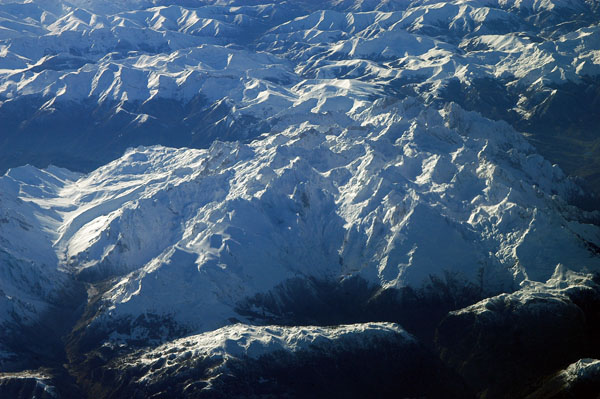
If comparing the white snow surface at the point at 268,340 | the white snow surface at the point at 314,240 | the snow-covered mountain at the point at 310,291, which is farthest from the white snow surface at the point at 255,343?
the white snow surface at the point at 314,240

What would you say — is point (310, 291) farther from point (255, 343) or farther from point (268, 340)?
point (255, 343)

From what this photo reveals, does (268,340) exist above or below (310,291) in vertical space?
below

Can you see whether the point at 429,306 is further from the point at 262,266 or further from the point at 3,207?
the point at 3,207

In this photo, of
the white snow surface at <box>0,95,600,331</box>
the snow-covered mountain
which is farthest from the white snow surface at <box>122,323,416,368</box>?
the white snow surface at <box>0,95,600,331</box>

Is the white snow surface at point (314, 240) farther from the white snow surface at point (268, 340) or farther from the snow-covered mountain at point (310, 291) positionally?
the white snow surface at point (268, 340)

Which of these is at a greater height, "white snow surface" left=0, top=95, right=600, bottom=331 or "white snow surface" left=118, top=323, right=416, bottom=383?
"white snow surface" left=0, top=95, right=600, bottom=331

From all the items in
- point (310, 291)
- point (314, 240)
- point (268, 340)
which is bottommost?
point (268, 340)

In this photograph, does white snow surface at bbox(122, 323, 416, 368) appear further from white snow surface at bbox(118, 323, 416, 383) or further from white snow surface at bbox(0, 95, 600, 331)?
white snow surface at bbox(0, 95, 600, 331)

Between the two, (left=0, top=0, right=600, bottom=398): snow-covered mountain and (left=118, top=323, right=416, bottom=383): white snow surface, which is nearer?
(left=0, top=0, right=600, bottom=398): snow-covered mountain

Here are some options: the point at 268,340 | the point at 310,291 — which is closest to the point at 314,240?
the point at 310,291

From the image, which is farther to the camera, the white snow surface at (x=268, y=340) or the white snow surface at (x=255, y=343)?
the white snow surface at (x=268, y=340)

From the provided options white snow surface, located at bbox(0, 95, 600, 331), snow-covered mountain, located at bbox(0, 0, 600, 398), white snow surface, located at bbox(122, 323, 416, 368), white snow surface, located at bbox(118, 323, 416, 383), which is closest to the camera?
snow-covered mountain, located at bbox(0, 0, 600, 398)
